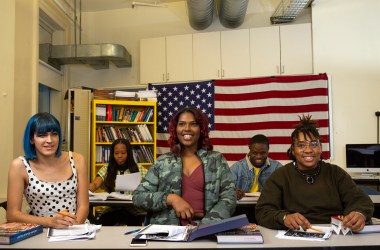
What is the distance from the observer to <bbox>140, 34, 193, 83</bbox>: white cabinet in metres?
5.12

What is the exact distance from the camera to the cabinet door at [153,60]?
5211 mm

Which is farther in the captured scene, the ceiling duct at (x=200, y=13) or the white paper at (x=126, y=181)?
the ceiling duct at (x=200, y=13)

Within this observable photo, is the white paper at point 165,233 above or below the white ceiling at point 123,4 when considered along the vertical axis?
below

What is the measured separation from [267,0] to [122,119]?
2883mm

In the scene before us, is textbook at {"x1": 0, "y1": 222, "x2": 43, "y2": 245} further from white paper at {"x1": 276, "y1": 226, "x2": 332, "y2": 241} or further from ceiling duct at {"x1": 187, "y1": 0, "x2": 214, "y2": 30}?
ceiling duct at {"x1": 187, "y1": 0, "x2": 214, "y2": 30}

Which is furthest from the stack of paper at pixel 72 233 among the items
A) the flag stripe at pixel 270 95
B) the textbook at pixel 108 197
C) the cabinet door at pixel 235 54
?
the cabinet door at pixel 235 54

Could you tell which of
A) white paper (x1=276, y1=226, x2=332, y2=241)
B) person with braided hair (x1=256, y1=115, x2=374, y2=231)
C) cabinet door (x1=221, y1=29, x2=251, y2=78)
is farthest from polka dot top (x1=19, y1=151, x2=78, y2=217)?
cabinet door (x1=221, y1=29, x2=251, y2=78)

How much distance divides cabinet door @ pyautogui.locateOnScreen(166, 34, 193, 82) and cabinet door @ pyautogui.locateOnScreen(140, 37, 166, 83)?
0.28 feet

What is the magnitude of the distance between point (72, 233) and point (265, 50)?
407 centimetres

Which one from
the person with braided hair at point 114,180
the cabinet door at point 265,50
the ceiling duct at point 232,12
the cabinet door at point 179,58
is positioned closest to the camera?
the person with braided hair at point 114,180

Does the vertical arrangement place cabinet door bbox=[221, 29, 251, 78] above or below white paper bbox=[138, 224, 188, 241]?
above

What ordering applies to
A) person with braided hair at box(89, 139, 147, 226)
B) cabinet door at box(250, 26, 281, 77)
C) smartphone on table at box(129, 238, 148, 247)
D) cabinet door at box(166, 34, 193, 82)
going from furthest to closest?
cabinet door at box(166, 34, 193, 82)
cabinet door at box(250, 26, 281, 77)
person with braided hair at box(89, 139, 147, 226)
smartphone on table at box(129, 238, 148, 247)

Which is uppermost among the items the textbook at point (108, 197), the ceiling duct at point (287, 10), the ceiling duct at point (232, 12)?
the ceiling duct at point (287, 10)

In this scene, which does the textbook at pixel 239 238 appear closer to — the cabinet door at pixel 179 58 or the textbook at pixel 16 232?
the textbook at pixel 16 232
